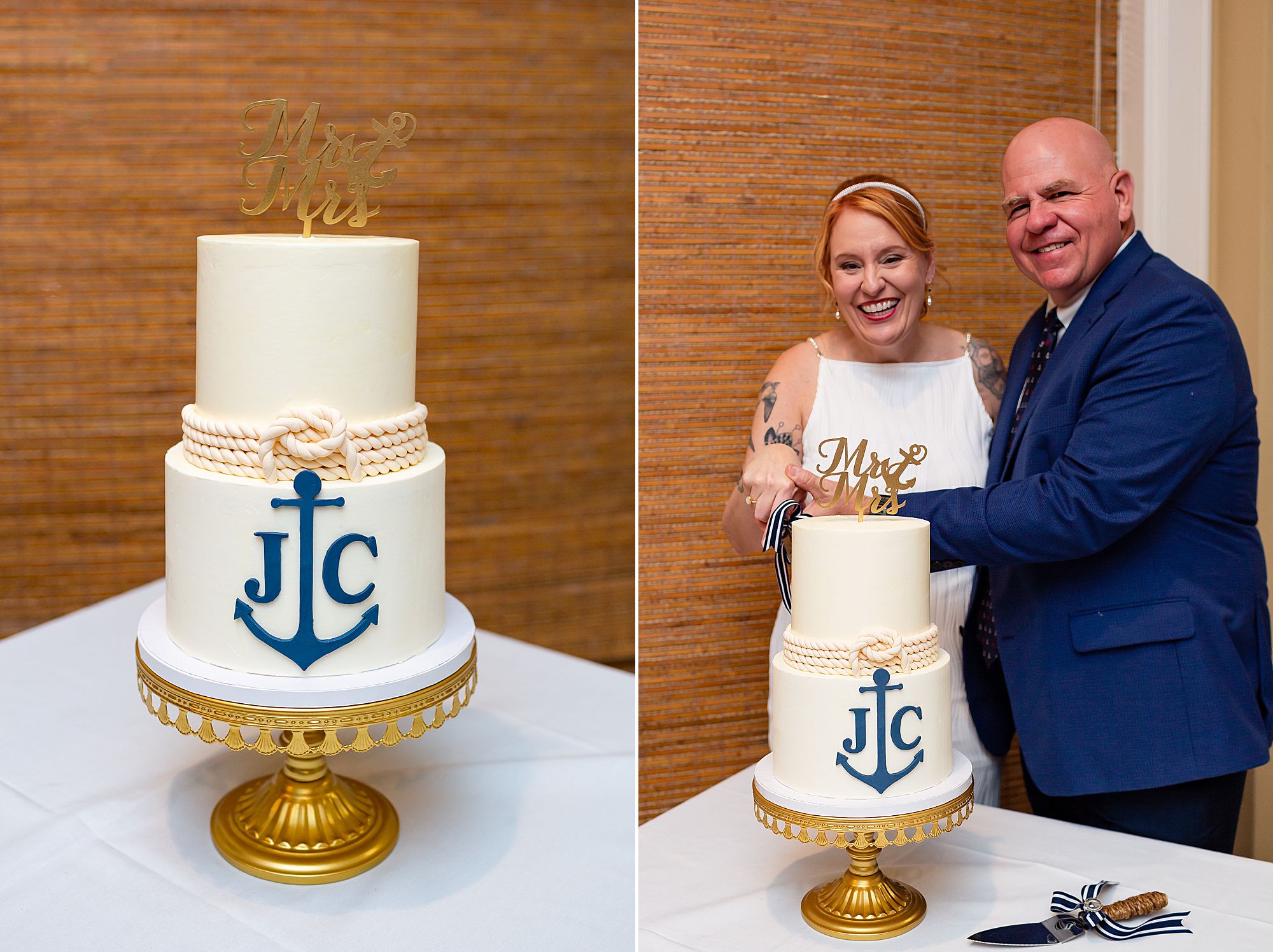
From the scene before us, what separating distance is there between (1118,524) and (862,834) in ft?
1.86

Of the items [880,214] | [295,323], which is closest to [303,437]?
[295,323]

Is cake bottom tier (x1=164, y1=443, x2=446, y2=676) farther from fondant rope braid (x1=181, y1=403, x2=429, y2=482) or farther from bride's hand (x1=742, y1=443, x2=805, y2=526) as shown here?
bride's hand (x1=742, y1=443, x2=805, y2=526)

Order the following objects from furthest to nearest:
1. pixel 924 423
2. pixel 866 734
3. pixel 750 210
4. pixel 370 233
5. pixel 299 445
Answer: pixel 370 233, pixel 750 210, pixel 924 423, pixel 866 734, pixel 299 445

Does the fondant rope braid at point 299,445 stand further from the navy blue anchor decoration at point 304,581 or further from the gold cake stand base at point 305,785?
the gold cake stand base at point 305,785

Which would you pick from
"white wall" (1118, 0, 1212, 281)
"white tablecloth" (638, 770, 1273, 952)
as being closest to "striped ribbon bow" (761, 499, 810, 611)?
"white tablecloth" (638, 770, 1273, 952)

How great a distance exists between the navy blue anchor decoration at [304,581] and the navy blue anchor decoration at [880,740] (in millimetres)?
591

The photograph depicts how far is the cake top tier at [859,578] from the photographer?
1.34m

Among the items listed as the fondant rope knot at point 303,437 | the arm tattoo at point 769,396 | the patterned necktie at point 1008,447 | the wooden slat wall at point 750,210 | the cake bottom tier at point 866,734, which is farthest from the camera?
the wooden slat wall at point 750,210

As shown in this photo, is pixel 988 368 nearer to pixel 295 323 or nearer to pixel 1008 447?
pixel 1008 447

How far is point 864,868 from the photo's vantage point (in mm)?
1402

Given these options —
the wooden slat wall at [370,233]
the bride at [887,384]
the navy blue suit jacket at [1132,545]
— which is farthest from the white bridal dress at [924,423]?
the wooden slat wall at [370,233]

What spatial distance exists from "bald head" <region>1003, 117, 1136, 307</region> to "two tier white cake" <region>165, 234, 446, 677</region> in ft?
3.16

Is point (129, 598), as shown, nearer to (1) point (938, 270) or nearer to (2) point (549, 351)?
(2) point (549, 351)

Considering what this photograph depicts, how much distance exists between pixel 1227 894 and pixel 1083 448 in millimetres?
586
